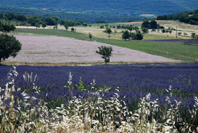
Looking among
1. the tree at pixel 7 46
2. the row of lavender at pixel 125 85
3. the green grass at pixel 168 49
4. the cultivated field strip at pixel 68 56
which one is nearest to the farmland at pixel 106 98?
the row of lavender at pixel 125 85

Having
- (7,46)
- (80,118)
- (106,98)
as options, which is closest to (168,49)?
(7,46)

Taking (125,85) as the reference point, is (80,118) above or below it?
above

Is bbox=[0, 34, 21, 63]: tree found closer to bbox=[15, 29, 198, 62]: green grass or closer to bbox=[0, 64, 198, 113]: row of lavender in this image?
bbox=[0, 64, 198, 113]: row of lavender

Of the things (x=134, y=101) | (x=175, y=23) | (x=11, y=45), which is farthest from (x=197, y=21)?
(x=134, y=101)

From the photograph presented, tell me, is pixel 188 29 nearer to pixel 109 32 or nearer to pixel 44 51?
pixel 109 32

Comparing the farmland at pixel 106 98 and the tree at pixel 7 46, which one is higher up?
the tree at pixel 7 46

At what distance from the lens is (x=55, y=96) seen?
486cm

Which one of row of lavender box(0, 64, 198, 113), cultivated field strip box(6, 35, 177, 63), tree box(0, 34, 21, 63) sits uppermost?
tree box(0, 34, 21, 63)

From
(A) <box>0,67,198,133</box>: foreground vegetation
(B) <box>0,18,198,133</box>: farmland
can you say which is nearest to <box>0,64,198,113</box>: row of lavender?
(B) <box>0,18,198,133</box>: farmland

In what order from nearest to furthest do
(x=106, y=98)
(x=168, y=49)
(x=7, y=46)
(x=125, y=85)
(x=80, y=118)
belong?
1. (x=80, y=118)
2. (x=106, y=98)
3. (x=125, y=85)
4. (x=7, y=46)
5. (x=168, y=49)

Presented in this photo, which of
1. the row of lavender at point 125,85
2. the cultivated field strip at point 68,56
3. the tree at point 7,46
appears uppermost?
the tree at point 7,46

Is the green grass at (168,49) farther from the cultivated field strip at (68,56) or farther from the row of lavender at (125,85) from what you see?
the row of lavender at (125,85)

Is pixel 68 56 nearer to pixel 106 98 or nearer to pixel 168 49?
pixel 168 49

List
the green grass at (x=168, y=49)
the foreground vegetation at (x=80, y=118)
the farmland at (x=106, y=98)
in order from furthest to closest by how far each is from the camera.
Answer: the green grass at (x=168, y=49), the farmland at (x=106, y=98), the foreground vegetation at (x=80, y=118)
